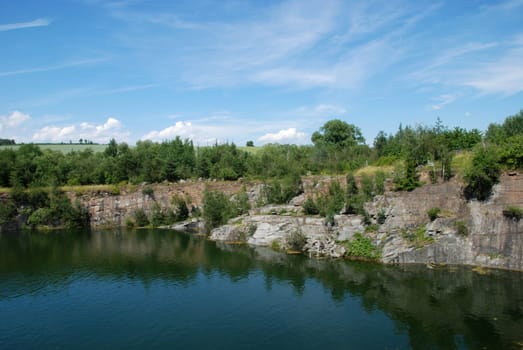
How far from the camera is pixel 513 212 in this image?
3322 cm

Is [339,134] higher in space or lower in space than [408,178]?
higher

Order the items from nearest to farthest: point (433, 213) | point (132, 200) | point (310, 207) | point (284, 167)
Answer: point (433, 213) < point (310, 207) < point (284, 167) < point (132, 200)

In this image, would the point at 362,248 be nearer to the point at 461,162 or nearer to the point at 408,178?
the point at 408,178

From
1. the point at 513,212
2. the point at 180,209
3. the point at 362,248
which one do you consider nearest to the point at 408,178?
the point at 362,248

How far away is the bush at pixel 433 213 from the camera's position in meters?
36.7

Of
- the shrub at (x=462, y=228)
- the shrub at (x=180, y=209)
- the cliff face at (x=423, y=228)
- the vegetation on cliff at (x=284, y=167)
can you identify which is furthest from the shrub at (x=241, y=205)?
the shrub at (x=462, y=228)

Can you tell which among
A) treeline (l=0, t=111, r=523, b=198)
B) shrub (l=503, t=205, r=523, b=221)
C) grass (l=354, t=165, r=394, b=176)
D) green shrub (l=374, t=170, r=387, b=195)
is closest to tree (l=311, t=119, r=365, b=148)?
treeline (l=0, t=111, r=523, b=198)

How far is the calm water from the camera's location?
2300 cm

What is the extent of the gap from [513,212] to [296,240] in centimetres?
1941

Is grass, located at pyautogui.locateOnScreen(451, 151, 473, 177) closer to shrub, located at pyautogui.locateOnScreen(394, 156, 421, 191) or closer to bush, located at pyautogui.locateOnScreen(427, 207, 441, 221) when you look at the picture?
shrub, located at pyautogui.locateOnScreen(394, 156, 421, 191)

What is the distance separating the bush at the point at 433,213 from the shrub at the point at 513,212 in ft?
17.1

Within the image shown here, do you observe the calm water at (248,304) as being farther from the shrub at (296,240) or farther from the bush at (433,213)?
the bush at (433,213)

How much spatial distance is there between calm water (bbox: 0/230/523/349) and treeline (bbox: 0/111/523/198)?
14992 mm

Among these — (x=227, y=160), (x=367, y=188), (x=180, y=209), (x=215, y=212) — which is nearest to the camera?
(x=367, y=188)
